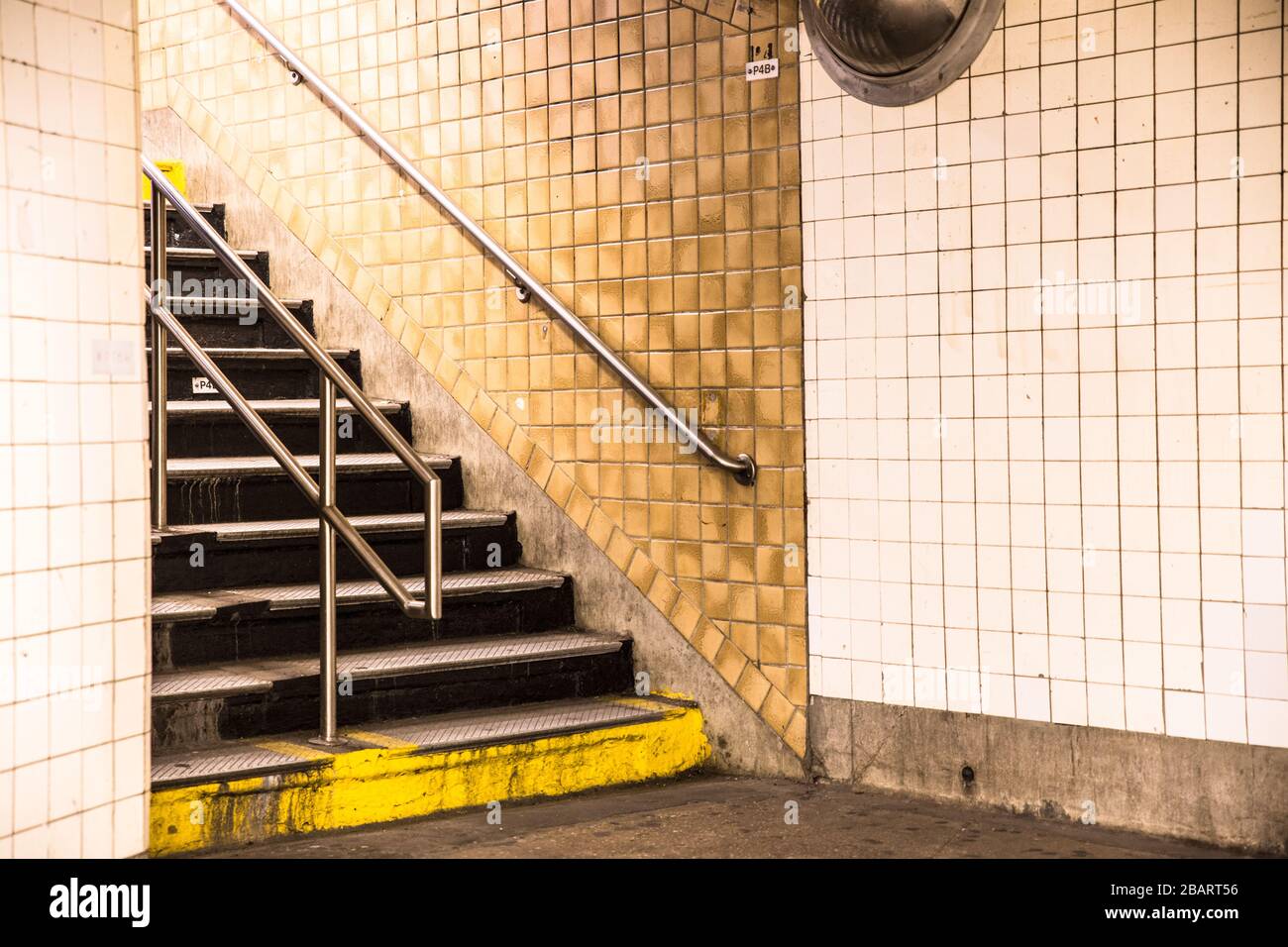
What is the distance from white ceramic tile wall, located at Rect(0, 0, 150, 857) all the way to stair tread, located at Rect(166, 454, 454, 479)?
1.21 m

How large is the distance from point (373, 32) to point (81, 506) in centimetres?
307

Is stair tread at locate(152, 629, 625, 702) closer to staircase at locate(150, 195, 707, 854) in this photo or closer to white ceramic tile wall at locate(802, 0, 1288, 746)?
staircase at locate(150, 195, 707, 854)

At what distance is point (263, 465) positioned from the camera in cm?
461

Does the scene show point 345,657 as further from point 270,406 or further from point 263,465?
point 270,406

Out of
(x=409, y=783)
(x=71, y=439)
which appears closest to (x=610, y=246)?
(x=409, y=783)

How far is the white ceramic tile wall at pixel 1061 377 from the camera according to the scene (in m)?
3.43

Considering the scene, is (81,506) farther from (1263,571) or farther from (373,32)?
(373,32)

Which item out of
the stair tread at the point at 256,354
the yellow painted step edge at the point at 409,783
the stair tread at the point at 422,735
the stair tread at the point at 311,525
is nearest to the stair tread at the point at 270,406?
the stair tread at the point at 256,354

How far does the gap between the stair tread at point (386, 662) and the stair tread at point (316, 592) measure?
16 centimetres

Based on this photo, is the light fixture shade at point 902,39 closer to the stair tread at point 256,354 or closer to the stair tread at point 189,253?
the stair tread at point 256,354

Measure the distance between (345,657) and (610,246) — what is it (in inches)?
62.4

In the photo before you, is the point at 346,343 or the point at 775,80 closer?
the point at 775,80

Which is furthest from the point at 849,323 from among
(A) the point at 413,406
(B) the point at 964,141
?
(A) the point at 413,406
